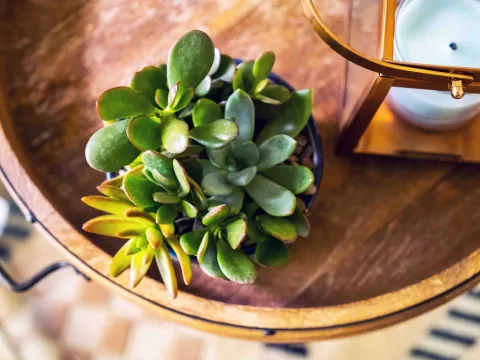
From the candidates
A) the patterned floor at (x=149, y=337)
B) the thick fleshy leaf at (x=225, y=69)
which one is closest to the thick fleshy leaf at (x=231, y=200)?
the thick fleshy leaf at (x=225, y=69)

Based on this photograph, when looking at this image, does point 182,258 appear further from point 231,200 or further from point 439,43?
point 439,43

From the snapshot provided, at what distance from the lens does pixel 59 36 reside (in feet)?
2.10

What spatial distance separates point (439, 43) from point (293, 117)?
150 millimetres

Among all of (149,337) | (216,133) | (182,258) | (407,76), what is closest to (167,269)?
(182,258)

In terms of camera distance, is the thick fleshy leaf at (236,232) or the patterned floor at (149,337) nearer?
the thick fleshy leaf at (236,232)

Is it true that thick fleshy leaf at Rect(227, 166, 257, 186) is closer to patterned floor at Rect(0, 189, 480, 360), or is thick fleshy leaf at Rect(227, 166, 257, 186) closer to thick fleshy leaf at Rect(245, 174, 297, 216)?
thick fleshy leaf at Rect(245, 174, 297, 216)

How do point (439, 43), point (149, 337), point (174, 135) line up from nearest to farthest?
point (174, 135) < point (439, 43) < point (149, 337)

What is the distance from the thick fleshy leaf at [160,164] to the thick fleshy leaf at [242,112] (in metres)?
0.07

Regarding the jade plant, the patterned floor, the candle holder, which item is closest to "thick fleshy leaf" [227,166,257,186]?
the jade plant

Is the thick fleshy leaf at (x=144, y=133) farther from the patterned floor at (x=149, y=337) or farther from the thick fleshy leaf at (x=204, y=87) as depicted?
the patterned floor at (x=149, y=337)

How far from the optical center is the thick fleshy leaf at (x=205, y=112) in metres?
0.45

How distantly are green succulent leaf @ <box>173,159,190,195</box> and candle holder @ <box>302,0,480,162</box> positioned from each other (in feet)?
0.44

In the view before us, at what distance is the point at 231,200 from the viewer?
458mm

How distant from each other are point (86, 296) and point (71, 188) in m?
0.37
